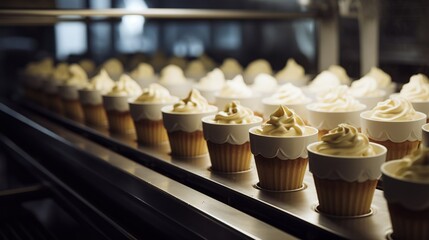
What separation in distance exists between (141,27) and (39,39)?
0.78 m

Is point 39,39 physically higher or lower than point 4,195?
higher

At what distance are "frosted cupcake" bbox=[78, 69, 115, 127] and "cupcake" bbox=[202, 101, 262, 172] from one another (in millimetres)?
936

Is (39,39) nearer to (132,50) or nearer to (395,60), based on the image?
(132,50)

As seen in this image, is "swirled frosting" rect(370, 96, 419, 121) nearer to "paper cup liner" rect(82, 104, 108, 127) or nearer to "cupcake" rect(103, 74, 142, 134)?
"cupcake" rect(103, 74, 142, 134)

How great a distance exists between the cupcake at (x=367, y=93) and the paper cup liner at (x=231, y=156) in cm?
53

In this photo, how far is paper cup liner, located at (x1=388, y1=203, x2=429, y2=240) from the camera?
1014mm

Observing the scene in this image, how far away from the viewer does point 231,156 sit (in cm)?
156

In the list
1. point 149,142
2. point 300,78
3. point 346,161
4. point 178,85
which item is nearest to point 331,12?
point 300,78

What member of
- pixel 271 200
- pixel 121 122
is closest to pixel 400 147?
pixel 271 200

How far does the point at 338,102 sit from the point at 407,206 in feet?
2.18

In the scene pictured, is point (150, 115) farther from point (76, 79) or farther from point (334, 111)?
point (76, 79)

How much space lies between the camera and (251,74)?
2.87 metres

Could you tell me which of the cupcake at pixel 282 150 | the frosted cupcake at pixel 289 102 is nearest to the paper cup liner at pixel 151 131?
the frosted cupcake at pixel 289 102

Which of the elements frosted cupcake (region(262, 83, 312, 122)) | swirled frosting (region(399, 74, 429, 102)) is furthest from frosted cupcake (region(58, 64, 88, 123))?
swirled frosting (region(399, 74, 429, 102))
